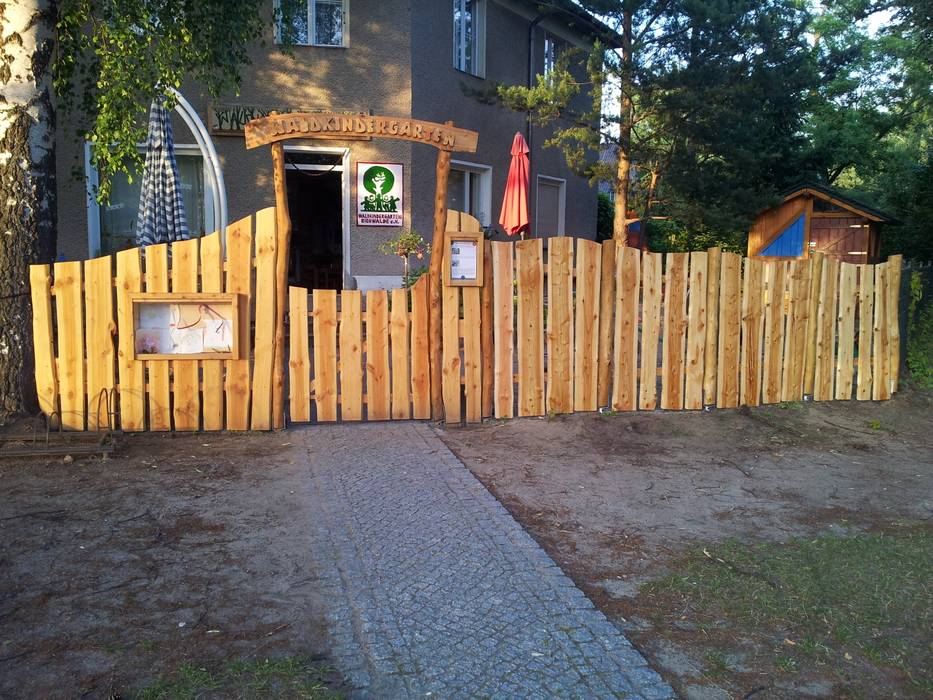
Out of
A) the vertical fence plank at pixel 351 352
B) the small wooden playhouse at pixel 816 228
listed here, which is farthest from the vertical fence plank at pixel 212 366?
the small wooden playhouse at pixel 816 228

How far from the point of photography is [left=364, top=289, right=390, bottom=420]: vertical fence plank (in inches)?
282

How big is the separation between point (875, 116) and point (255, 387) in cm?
2793

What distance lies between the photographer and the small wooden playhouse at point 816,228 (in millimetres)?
16797

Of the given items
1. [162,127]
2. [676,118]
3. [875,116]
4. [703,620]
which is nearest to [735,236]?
[676,118]

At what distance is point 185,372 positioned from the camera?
684cm

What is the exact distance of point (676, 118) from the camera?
14.8 metres

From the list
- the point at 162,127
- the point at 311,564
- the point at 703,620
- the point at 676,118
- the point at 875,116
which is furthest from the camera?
the point at 875,116

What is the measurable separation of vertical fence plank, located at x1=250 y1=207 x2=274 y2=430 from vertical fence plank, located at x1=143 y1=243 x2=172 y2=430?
2.34 ft

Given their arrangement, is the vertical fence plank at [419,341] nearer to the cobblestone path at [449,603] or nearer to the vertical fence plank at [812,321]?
the cobblestone path at [449,603]

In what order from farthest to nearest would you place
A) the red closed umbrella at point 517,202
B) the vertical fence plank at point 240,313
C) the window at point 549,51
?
the window at point 549,51 < the red closed umbrella at point 517,202 < the vertical fence plank at point 240,313

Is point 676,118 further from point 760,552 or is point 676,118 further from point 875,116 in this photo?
point 875,116

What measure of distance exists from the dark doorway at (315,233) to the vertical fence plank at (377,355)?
9361 mm

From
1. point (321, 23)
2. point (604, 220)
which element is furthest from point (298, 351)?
point (604, 220)

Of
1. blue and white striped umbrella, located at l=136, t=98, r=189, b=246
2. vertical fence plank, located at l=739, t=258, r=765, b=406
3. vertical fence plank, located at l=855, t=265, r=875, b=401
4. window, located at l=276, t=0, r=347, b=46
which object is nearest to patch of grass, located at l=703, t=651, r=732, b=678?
vertical fence plank, located at l=739, t=258, r=765, b=406
